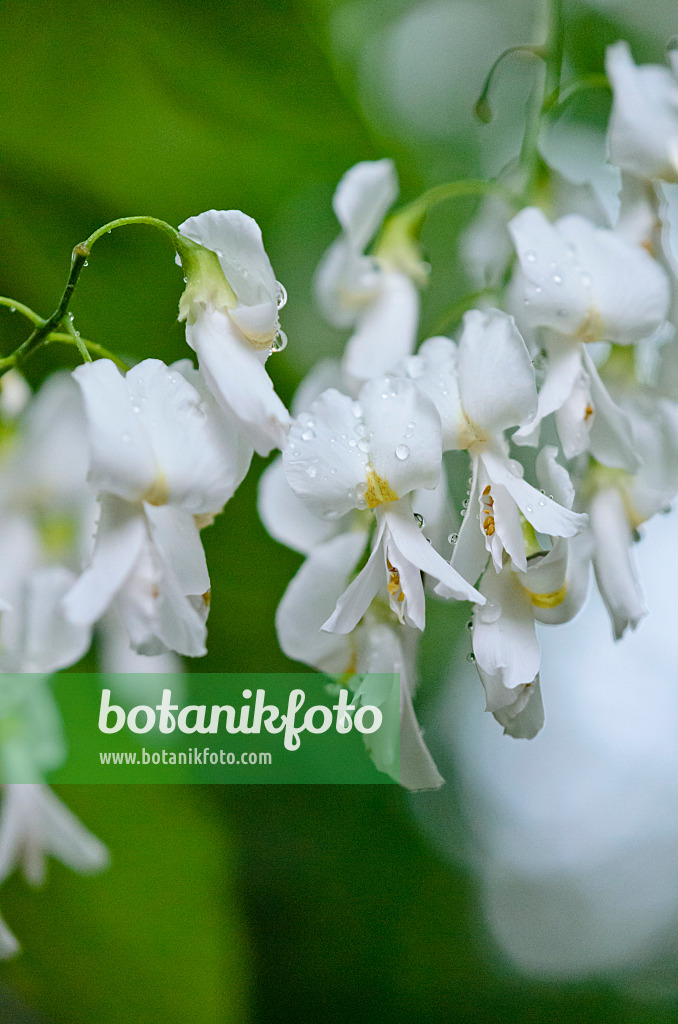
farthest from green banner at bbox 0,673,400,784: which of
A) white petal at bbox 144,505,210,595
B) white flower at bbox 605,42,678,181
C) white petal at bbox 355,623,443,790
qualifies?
white flower at bbox 605,42,678,181

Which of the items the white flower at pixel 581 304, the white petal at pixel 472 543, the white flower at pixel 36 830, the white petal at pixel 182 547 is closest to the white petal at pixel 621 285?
the white flower at pixel 581 304

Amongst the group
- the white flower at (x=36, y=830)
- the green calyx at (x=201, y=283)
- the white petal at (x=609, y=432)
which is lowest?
the white flower at (x=36, y=830)

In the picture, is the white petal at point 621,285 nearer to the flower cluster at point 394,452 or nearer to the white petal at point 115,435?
the flower cluster at point 394,452

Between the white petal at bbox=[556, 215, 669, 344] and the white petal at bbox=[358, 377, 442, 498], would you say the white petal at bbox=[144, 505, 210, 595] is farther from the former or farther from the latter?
the white petal at bbox=[556, 215, 669, 344]

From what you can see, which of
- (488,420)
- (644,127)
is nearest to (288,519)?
(488,420)

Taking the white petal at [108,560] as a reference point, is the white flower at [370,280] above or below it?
below

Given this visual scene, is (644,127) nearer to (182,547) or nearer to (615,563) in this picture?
(615,563)

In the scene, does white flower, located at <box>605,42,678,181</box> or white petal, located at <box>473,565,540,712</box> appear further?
white flower, located at <box>605,42,678,181</box>
